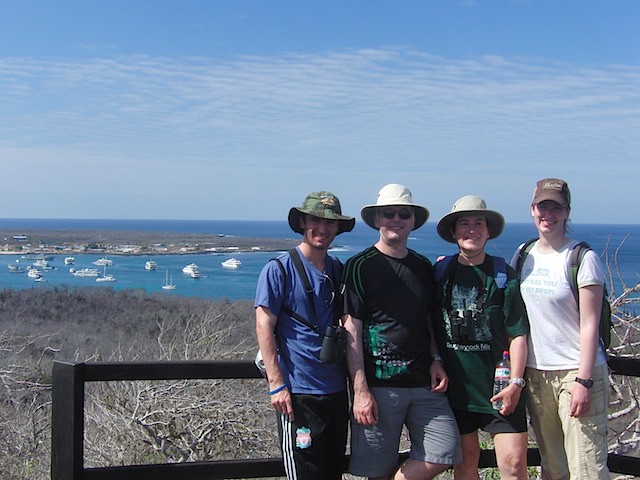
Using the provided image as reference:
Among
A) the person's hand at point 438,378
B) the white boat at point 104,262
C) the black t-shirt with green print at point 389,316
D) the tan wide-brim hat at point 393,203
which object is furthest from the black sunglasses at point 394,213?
the white boat at point 104,262

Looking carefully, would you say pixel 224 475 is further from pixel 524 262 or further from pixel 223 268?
pixel 223 268

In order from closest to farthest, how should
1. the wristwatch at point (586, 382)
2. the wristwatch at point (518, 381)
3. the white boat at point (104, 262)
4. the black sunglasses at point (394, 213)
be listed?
the wristwatch at point (586, 382) → the wristwatch at point (518, 381) → the black sunglasses at point (394, 213) → the white boat at point (104, 262)

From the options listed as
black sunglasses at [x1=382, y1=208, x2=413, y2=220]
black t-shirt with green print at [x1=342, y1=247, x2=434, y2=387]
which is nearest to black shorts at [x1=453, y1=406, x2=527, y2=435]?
black t-shirt with green print at [x1=342, y1=247, x2=434, y2=387]

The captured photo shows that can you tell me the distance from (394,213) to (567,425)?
1.33 metres

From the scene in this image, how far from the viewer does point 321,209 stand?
10.8 feet

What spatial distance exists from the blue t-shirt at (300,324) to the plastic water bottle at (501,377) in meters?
0.76

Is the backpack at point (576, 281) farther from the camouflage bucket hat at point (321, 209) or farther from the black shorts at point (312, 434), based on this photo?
the black shorts at point (312, 434)

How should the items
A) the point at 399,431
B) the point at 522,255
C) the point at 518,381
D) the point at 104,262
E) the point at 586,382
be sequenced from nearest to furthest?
the point at 586,382 → the point at 518,381 → the point at 399,431 → the point at 522,255 → the point at 104,262

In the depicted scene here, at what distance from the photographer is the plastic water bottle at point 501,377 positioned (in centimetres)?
329

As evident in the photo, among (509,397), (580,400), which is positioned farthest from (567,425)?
(509,397)

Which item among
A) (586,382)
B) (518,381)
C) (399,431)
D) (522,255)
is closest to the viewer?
(586,382)

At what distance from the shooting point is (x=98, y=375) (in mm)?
3494

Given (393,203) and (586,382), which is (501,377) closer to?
(586,382)

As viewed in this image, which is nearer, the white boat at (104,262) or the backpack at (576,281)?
the backpack at (576,281)
